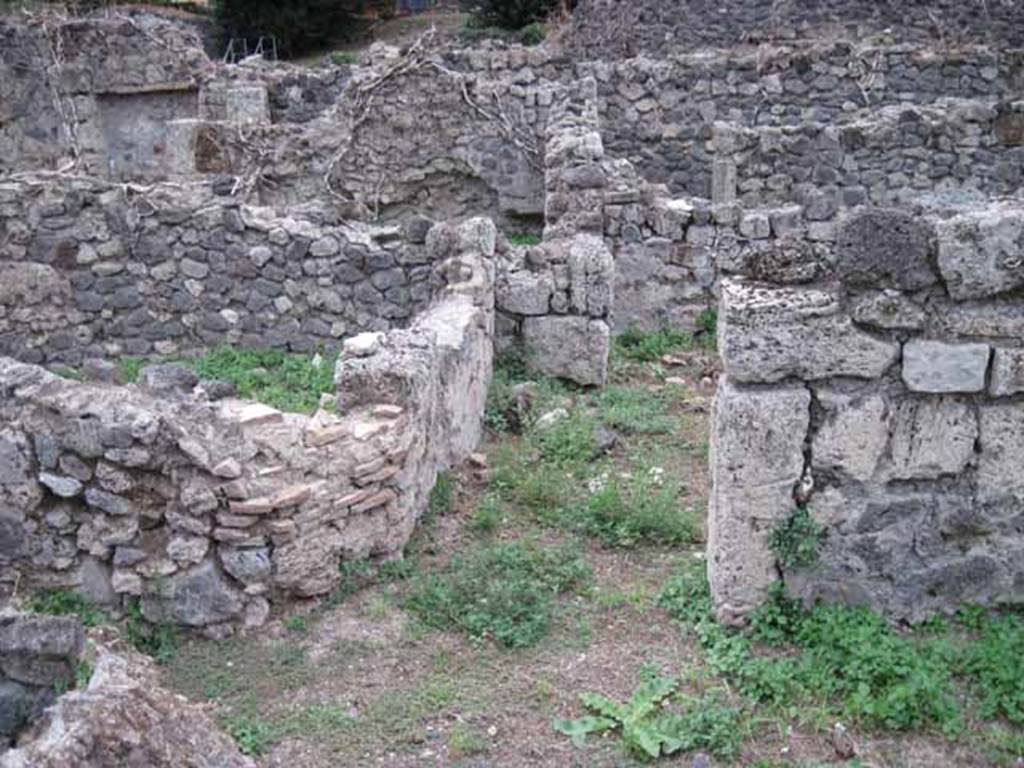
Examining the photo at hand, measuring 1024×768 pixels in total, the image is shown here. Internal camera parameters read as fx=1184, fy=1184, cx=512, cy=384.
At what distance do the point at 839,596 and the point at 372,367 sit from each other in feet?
7.89

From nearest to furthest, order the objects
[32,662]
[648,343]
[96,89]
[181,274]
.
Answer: [32,662], [181,274], [648,343], [96,89]

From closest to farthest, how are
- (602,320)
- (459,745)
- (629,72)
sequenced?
1. (459,745)
2. (602,320)
3. (629,72)

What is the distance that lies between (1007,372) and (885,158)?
8.50m

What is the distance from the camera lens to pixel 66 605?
16.7 ft

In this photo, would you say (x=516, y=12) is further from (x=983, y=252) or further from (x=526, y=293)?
(x=983, y=252)

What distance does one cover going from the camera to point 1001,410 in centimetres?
445

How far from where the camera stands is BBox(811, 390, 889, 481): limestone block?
14.7 feet

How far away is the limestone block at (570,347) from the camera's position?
8.45m

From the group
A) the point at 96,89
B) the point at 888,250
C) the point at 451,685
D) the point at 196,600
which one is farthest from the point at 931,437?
the point at 96,89

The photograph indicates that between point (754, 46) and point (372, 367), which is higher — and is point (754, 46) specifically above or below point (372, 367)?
above

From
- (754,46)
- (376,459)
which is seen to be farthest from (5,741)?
(754,46)

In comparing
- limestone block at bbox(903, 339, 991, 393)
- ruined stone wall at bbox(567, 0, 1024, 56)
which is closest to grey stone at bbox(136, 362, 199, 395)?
limestone block at bbox(903, 339, 991, 393)

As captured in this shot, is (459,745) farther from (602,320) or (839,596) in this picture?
(602,320)

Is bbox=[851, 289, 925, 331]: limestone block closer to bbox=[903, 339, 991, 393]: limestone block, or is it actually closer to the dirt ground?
bbox=[903, 339, 991, 393]: limestone block
